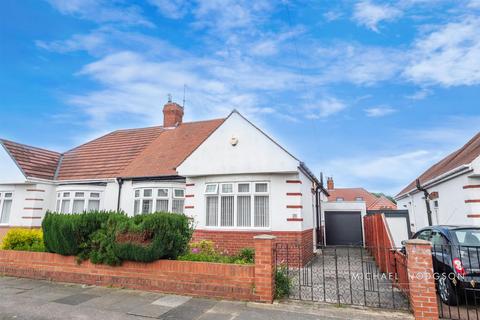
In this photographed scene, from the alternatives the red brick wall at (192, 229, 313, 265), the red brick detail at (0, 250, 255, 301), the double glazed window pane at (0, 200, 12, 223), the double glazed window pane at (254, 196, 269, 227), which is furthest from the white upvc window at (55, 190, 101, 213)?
the double glazed window pane at (254, 196, 269, 227)

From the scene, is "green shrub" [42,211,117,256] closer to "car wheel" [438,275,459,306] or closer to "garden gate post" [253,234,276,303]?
"garden gate post" [253,234,276,303]

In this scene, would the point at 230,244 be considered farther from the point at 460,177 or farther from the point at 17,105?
the point at 17,105

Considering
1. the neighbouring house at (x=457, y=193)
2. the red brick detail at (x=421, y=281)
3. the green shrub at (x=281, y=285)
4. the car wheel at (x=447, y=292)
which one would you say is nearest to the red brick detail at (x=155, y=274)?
the green shrub at (x=281, y=285)

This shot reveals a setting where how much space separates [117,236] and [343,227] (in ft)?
50.3

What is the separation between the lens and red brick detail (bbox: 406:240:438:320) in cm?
491

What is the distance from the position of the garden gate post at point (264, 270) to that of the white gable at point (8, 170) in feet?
44.9

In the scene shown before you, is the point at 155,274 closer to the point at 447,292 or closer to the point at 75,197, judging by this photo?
the point at 447,292

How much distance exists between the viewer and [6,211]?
14266 millimetres

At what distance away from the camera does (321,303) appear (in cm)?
571

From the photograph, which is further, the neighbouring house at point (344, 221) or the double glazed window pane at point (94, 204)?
the neighbouring house at point (344, 221)

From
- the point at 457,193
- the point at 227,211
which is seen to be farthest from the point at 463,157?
the point at 227,211

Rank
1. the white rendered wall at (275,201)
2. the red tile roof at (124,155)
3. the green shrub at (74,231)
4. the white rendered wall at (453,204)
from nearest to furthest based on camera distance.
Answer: the green shrub at (74,231) → the white rendered wall at (453,204) → the white rendered wall at (275,201) → the red tile roof at (124,155)

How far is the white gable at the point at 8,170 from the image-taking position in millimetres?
13883

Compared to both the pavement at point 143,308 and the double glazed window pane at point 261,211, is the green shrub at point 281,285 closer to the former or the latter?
the pavement at point 143,308
